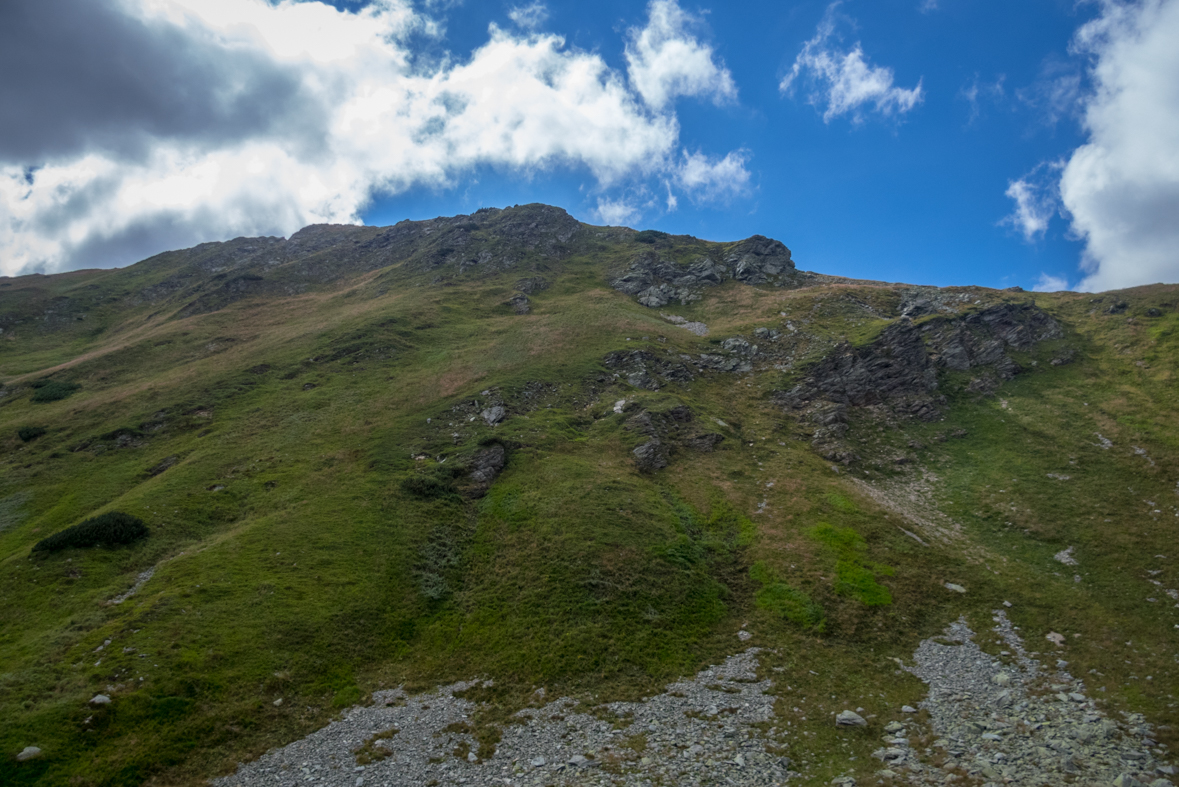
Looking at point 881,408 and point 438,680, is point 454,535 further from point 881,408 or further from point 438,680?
point 881,408

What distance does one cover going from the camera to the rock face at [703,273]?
110312mm

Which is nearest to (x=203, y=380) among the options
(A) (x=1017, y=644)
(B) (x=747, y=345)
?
(B) (x=747, y=345)

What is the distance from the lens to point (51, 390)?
71312 millimetres

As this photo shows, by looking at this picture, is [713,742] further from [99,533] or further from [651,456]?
[99,533]

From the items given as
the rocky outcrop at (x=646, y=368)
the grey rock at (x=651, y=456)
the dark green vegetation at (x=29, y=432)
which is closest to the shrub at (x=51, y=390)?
the dark green vegetation at (x=29, y=432)

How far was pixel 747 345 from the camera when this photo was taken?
7762 centimetres

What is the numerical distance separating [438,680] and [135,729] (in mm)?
13336

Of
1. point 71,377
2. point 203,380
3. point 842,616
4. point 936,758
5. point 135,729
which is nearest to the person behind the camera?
point 936,758

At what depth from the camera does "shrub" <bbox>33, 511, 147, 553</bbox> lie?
35.1 m

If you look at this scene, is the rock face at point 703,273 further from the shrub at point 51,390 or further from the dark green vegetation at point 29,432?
the shrub at point 51,390

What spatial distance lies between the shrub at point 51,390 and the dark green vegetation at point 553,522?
961 mm

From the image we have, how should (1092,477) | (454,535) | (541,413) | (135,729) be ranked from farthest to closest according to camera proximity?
(541,413) → (1092,477) → (454,535) → (135,729)

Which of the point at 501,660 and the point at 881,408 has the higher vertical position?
the point at 881,408

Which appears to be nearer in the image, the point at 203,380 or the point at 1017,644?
the point at 1017,644
